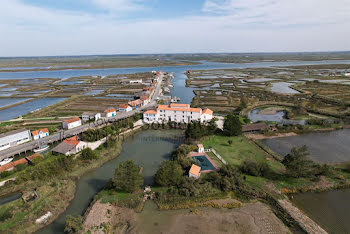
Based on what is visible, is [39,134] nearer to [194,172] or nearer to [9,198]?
[9,198]

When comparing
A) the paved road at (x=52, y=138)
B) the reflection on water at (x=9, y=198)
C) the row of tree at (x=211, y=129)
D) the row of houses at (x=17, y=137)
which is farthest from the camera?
the row of tree at (x=211, y=129)

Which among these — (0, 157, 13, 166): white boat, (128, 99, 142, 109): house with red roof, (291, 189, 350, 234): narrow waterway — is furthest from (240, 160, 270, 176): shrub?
(128, 99, 142, 109): house with red roof

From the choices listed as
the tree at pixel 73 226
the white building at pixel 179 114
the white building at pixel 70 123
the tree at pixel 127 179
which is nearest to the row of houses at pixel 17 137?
the white building at pixel 70 123

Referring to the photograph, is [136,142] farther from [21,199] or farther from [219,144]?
[21,199]

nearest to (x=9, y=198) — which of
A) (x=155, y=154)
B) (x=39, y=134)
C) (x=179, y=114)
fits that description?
(x=39, y=134)

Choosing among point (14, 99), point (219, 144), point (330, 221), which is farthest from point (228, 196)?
point (14, 99)

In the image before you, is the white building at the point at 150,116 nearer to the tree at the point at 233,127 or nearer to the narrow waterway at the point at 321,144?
the tree at the point at 233,127
